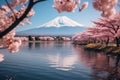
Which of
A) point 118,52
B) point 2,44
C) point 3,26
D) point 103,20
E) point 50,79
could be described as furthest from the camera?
point 103,20

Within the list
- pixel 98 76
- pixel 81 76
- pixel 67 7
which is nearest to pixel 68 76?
pixel 81 76

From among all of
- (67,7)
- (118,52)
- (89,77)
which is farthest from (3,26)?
(118,52)

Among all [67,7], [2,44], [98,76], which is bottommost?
[98,76]

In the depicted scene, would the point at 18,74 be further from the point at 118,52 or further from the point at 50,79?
the point at 118,52

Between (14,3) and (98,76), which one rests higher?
(14,3)

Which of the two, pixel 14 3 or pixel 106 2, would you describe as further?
pixel 14 3

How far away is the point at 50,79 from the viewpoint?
22.3m

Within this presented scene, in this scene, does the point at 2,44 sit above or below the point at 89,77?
above

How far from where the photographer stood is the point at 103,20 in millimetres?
53438

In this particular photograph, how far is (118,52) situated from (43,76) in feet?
76.6

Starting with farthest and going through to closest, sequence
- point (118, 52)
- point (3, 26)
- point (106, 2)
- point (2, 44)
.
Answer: point (118, 52)
point (3, 26)
point (2, 44)
point (106, 2)

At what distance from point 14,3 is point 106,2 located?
219 cm

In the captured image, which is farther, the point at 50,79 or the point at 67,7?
the point at 50,79

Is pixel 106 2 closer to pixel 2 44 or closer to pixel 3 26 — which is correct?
pixel 2 44
